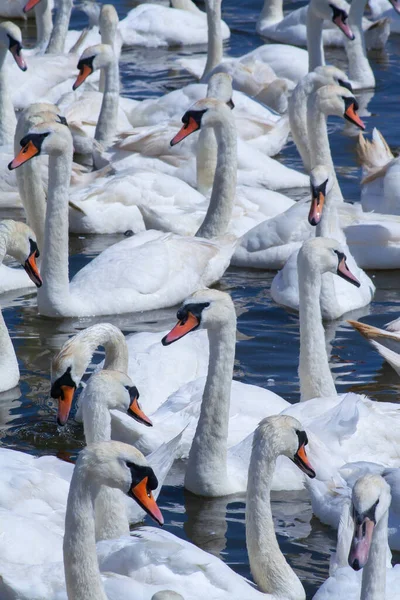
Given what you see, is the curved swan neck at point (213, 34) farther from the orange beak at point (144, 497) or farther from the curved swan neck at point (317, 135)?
the orange beak at point (144, 497)

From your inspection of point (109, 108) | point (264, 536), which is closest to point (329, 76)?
point (109, 108)

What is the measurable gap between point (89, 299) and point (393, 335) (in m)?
2.25

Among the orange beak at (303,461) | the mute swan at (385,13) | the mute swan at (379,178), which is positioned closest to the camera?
the orange beak at (303,461)

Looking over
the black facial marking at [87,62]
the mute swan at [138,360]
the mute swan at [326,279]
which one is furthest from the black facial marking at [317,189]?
the black facial marking at [87,62]

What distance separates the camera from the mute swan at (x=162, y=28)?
18172 millimetres

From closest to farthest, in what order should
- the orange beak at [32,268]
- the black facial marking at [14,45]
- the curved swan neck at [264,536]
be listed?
the curved swan neck at [264,536] → the orange beak at [32,268] → the black facial marking at [14,45]

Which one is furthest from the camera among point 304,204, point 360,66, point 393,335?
point 360,66

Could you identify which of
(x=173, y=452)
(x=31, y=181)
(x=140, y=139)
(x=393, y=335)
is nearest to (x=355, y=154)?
(x=140, y=139)

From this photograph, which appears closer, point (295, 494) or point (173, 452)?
point (173, 452)

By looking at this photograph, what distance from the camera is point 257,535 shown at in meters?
6.20

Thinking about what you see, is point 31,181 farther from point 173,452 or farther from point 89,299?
point 173,452

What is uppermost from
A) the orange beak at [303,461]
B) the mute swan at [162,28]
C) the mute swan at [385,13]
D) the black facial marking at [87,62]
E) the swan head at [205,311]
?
the swan head at [205,311]

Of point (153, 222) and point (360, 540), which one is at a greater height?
point (360, 540)

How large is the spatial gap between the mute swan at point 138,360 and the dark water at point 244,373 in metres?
0.47
